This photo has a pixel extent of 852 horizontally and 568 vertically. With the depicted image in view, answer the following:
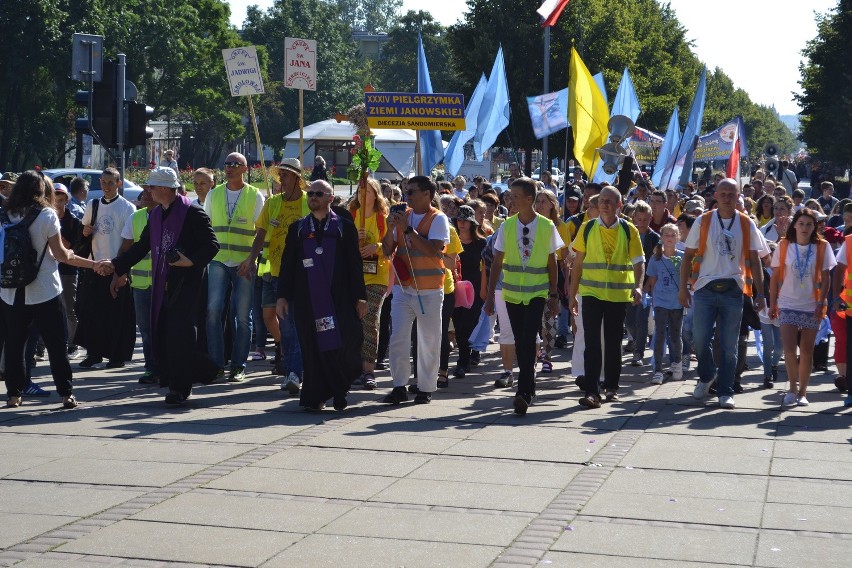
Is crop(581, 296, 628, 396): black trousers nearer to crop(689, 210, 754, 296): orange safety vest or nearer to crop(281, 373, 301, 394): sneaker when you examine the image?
crop(689, 210, 754, 296): orange safety vest

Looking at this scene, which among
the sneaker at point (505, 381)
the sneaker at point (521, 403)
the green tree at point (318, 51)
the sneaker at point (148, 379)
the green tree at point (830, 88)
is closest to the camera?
the sneaker at point (521, 403)

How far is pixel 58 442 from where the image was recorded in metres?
8.73

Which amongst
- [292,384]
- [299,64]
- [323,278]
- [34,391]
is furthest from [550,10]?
[34,391]

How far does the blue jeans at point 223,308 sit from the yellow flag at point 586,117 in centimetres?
914

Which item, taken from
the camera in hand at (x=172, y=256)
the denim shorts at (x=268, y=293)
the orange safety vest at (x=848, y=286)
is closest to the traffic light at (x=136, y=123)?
the denim shorts at (x=268, y=293)

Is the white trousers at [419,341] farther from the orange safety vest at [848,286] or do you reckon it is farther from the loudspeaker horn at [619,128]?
the loudspeaker horn at [619,128]

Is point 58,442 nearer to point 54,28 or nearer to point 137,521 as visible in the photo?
point 137,521

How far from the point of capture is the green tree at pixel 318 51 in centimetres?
9582

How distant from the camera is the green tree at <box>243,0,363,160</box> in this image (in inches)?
3772

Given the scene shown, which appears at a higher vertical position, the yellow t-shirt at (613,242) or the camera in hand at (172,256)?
the yellow t-shirt at (613,242)

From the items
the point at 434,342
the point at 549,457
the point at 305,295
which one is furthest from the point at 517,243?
the point at 549,457

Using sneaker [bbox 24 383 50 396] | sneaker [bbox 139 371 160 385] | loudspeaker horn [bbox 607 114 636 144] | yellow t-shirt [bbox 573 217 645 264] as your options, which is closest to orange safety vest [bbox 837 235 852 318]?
yellow t-shirt [bbox 573 217 645 264]

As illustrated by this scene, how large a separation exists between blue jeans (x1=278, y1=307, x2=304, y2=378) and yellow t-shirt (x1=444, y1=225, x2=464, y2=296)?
4.49 ft

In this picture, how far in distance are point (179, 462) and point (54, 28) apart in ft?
153
